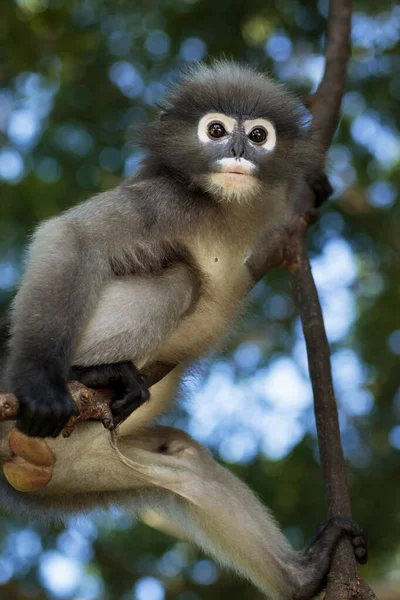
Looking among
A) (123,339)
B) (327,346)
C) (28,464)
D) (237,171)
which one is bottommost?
(28,464)

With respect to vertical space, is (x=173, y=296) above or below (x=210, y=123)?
below

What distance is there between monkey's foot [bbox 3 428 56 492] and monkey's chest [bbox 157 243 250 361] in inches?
30.5

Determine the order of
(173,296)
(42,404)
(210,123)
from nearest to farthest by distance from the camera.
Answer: (42,404), (173,296), (210,123)

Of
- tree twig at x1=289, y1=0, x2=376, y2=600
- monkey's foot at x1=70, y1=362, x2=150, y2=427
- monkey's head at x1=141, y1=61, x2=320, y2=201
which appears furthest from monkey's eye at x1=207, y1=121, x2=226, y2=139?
monkey's foot at x1=70, y1=362, x2=150, y2=427

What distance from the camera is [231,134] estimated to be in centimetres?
414

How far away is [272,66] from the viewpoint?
679 centimetres

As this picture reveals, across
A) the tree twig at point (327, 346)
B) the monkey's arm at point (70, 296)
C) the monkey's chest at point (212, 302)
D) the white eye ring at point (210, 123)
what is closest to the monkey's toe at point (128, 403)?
the monkey's arm at point (70, 296)

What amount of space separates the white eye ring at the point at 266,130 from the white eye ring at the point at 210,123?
0.22 feet

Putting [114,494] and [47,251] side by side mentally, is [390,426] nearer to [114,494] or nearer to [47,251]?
[114,494]

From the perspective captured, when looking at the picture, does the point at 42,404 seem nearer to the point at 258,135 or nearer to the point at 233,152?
the point at 233,152

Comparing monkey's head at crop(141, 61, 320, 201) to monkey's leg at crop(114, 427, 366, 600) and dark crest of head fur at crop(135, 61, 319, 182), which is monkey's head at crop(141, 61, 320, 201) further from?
monkey's leg at crop(114, 427, 366, 600)

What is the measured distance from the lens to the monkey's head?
4.11 metres

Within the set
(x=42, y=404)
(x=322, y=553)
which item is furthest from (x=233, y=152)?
(x=322, y=553)

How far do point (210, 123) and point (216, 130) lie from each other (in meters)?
0.05
